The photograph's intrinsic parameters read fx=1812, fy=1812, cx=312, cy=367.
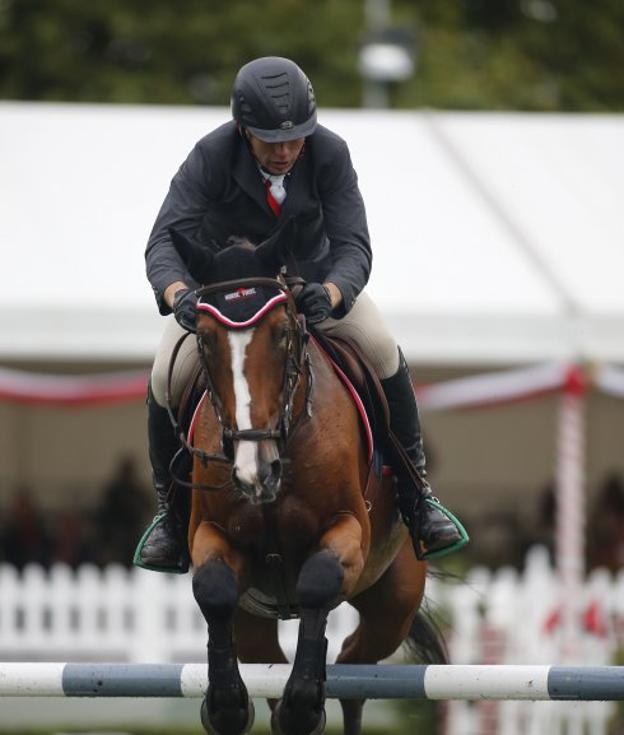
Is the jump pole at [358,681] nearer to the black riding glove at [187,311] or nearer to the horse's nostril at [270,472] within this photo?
the horse's nostril at [270,472]

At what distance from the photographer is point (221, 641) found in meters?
5.82

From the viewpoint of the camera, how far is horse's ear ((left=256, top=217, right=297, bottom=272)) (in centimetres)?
575

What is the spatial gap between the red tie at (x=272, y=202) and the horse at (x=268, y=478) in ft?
1.06

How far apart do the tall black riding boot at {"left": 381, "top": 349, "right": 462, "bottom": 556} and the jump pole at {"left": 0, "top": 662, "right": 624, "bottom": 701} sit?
2.42 ft

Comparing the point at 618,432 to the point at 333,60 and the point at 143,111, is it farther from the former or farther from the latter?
the point at 333,60

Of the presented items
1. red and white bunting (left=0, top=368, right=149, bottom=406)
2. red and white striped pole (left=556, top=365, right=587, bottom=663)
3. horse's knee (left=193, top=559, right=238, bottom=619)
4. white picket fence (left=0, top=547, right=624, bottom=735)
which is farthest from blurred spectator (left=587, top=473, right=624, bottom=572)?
horse's knee (left=193, top=559, right=238, bottom=619)

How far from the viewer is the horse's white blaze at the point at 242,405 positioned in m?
5.41

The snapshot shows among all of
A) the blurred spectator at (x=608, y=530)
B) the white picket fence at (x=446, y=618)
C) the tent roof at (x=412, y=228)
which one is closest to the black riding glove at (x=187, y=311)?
the white picket fence at (x=446, y=618)

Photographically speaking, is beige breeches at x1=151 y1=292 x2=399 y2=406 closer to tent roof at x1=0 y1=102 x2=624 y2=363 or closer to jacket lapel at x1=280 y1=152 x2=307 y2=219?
jacket lapel at x1=280 y1=152 x2=307 y2=219

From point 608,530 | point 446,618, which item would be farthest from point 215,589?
point 608,530

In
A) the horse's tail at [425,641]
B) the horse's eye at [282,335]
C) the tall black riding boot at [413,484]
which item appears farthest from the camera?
the horse's tail at [425,641]

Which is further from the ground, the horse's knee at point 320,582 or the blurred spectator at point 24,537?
the horse's knee at point 320,582

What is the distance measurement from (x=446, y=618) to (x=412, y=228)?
356cm

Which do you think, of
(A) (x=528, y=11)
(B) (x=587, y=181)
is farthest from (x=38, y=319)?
(A) (x=528, y=11)
